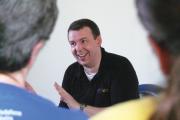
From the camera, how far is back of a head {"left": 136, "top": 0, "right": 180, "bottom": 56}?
70 centimetres

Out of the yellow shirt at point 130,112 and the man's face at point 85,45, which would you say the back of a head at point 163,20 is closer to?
the yellow shirt at point 130,112

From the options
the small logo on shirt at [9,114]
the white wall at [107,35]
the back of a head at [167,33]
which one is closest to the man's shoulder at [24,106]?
the small logo on shirt at [9,114]

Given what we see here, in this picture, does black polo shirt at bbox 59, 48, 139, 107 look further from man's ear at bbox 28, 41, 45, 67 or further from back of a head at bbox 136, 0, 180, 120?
back of a head at bbox 136, 0, 180, 120

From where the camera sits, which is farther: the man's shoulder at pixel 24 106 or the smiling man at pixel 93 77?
the smiling man at pixel 93 77

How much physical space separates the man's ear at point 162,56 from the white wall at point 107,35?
2.79m

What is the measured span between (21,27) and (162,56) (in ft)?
1.41

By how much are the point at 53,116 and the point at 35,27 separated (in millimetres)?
244

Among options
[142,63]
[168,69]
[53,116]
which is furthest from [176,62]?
[142,63]

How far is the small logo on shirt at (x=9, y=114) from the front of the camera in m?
0.98

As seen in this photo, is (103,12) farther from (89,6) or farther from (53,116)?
(53,116)

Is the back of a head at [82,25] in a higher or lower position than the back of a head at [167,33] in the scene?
higher

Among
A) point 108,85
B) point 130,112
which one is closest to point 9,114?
point 130,112

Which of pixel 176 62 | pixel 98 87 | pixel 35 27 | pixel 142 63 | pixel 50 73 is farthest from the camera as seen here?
pixel 50 73

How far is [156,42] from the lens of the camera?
76 centimetres
